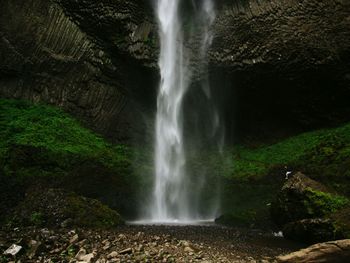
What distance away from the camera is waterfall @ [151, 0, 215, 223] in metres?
17.1

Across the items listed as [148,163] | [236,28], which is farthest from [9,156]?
[236,28]

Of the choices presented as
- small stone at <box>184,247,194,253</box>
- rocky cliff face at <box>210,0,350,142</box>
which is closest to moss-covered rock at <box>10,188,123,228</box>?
small stone at <box>184,247,194,253</box>

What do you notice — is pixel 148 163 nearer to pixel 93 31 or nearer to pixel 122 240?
pixel 93 31

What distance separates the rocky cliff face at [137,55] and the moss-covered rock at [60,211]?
23.0ft

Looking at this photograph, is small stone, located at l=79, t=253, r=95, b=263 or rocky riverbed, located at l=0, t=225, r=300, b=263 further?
rocky riverbed, located at l=0, t=225, r=300, b=263

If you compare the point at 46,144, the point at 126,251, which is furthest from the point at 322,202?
the point at 46,144

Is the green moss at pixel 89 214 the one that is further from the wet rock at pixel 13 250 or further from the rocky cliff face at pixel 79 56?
the rocky cliff face at pixel 79 56

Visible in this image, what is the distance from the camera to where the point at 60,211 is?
10.5 meters

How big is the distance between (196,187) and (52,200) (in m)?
6.99

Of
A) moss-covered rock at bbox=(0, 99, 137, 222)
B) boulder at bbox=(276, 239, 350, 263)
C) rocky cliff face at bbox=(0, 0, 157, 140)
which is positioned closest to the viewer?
boulder at bbox=(276, 239, 350, 263)

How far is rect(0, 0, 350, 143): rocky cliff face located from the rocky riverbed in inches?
363

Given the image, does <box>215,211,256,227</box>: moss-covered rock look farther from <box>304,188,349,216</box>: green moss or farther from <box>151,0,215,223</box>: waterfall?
<box>151,0,215,223</box>: waterfall

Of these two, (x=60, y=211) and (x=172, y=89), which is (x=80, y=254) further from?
(x=172, y=89)

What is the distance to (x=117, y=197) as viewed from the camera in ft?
45.5
